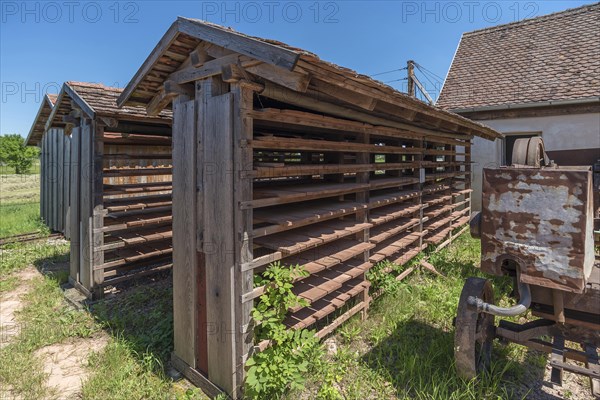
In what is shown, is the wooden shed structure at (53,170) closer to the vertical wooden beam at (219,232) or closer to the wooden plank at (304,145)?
the vertical wooden beam at (219,232)

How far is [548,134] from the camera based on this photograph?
9.10m

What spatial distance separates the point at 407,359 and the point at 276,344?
1354 millimetres

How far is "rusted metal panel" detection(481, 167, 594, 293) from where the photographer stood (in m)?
2.12

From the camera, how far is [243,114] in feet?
9.26

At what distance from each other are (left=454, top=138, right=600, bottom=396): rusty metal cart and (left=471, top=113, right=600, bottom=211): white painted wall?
739 centimetres

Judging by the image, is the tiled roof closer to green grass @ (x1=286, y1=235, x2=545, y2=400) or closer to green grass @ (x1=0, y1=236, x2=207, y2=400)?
green grass @ (x1=0, y1=236, x2=207, y2=400)

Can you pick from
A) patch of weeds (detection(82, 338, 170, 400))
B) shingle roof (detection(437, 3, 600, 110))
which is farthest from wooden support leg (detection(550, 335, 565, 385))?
shingle roof (detection(437, 3, 600, 110))

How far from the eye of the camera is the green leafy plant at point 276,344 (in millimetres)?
2834

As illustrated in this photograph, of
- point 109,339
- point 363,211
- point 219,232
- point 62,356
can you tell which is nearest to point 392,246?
point 363,211

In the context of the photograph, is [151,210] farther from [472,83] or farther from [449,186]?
[472,83]

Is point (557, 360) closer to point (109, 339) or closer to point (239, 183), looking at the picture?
point (239, 183)

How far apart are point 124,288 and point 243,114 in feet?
14.8

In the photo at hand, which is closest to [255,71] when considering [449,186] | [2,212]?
[449,186]

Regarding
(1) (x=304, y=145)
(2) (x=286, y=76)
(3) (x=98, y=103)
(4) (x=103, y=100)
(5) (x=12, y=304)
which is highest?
(4) (x=103, y=100)
